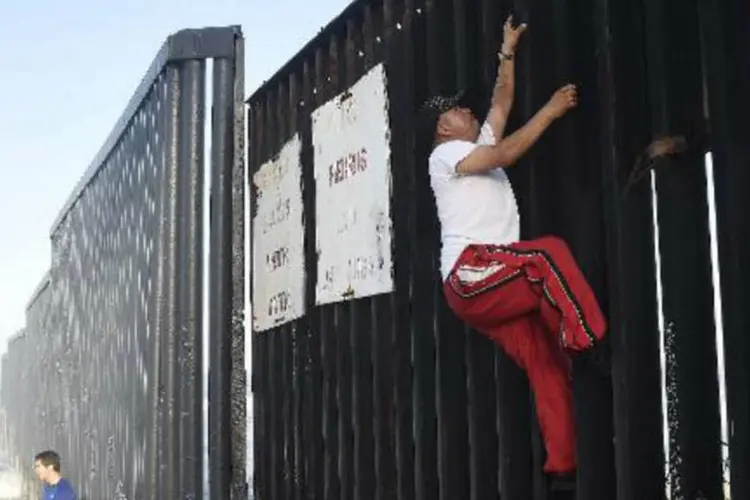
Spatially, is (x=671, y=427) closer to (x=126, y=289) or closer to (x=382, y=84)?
(x=382, y=84)

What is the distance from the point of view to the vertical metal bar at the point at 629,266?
152 inches

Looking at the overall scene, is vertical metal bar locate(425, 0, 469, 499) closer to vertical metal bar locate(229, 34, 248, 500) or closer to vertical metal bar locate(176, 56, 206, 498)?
vertical metal bar locate(229, 34, 248, 500)

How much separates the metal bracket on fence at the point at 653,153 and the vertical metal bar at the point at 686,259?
27mm

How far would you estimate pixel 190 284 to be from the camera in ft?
15.9

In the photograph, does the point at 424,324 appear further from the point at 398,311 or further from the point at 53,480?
the point at 53,480

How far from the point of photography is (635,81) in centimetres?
405

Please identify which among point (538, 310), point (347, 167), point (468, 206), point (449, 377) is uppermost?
point (347, 167)

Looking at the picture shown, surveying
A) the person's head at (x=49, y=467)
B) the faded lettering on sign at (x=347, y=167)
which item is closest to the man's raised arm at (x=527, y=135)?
the faded lettering on sign at (x=347, y=167)

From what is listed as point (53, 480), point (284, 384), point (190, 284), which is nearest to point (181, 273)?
point (190, 284)

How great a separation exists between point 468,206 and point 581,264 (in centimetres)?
56

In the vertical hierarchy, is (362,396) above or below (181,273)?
below


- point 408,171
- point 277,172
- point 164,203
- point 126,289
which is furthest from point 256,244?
point 164,203

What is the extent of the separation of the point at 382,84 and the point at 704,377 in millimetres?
3167

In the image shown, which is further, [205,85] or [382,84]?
[382,84]
